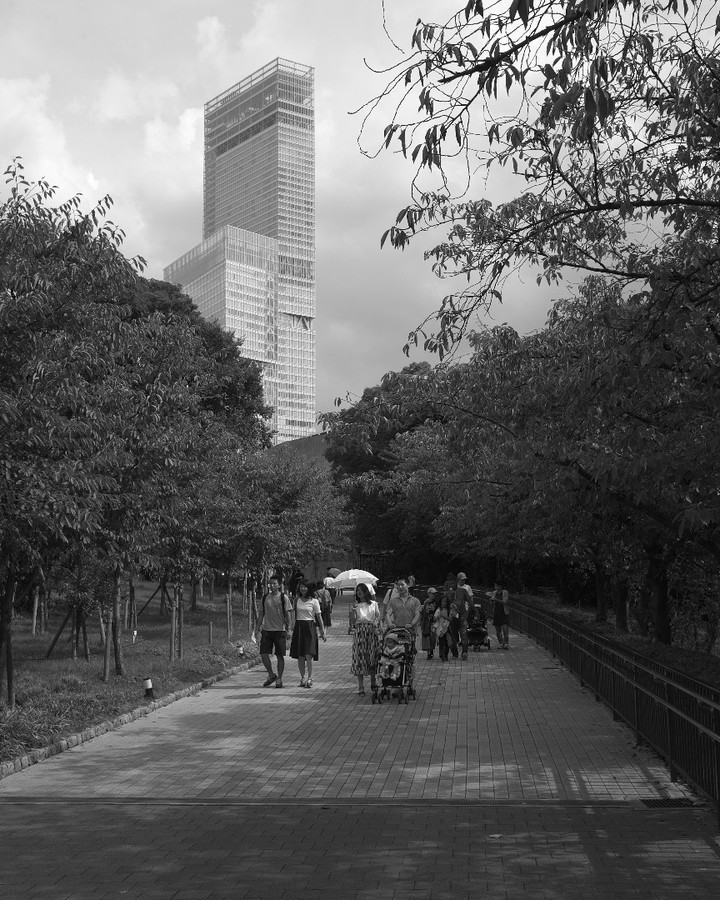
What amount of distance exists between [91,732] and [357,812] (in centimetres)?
489

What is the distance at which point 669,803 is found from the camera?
8562mm

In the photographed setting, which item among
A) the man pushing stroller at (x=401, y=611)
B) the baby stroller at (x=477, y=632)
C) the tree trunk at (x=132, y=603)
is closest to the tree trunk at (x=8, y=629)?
the man pushing stroller at (x=401, y=611)

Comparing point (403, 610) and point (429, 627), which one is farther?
point (429, 627)

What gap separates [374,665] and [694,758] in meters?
8.31

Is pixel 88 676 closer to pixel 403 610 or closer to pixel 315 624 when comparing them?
pixel 315 624

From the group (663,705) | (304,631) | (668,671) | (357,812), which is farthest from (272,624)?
(357,812)

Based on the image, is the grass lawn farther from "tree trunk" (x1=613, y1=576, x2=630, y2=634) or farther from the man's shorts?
"tree trunk" (x1=613, y1=576, x2=630, y2=634)

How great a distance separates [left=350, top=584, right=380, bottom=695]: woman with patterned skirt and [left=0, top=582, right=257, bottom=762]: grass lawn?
2791 mm

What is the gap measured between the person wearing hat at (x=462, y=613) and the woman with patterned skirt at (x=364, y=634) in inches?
250

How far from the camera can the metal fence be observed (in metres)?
8.19

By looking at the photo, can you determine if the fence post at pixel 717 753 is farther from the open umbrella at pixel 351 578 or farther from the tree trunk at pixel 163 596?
the open umbrella at pixel 351 578

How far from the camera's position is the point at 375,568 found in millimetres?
76812

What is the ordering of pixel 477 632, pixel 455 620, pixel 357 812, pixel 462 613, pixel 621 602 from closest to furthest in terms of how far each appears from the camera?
1. pixel 357 812
2. pixel 455 620
3. pixel 462 613
4. pixel 477 632
5. pixel 621 602

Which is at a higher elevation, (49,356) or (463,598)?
(49,356)
